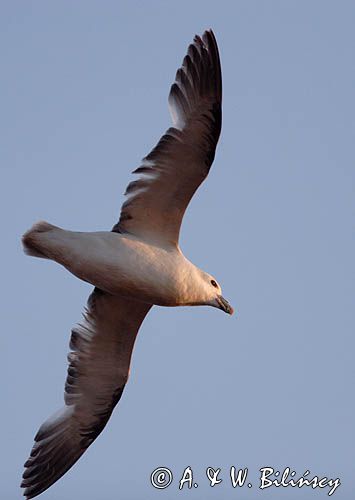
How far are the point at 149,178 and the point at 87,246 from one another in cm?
102

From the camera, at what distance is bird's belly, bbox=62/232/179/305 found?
39.2ft

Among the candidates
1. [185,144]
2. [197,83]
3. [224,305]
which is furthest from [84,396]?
[197,83]

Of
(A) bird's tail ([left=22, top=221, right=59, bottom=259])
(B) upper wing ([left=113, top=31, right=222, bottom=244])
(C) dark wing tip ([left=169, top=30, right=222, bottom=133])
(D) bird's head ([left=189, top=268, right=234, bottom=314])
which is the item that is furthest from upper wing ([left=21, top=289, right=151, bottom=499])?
(C) dark wing tip ([left=169, top=30, right=222, bottom=133])

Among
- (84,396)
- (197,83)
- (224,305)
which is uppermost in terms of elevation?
(197,83)

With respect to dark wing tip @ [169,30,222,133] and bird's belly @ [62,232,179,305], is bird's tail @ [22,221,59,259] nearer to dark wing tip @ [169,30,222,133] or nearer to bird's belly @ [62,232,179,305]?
bird's belly @ [62,232,179,305]

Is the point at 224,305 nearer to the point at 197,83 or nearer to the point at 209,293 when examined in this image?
the point at 209,293

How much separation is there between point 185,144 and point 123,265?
1502 mm

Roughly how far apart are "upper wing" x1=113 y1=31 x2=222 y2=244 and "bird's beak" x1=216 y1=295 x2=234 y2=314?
1229mm

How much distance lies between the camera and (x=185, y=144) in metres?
11.9

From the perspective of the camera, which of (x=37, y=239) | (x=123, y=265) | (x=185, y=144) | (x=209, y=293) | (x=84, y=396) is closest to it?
(x=185, y=144)

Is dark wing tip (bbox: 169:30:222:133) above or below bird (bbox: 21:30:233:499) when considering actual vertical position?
above

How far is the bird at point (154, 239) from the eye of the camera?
39.0 feet

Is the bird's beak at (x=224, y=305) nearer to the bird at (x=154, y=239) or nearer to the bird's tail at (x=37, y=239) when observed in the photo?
the bird at (x=154, y=239)

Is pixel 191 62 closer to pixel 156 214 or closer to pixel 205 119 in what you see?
pixel 205 119
